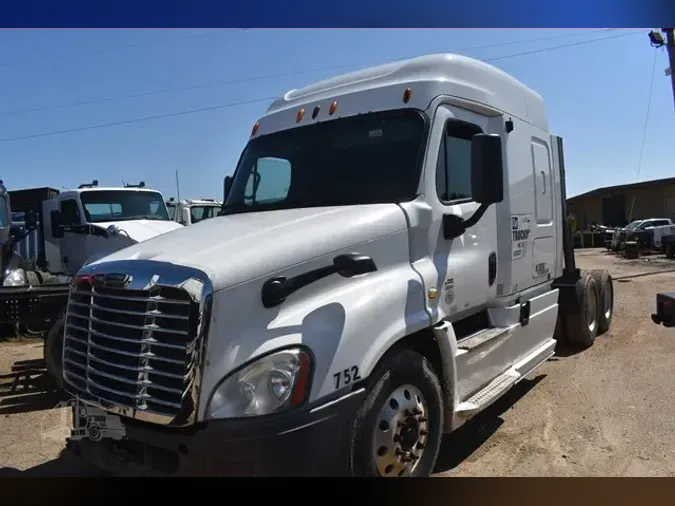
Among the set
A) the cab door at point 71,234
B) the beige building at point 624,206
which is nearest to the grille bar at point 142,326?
the cab door at point 71,234

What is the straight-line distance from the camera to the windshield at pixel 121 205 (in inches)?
371

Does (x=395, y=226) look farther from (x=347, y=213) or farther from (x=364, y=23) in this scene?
(x=364, y=23)

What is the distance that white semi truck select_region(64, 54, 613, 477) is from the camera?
2510 millimetres

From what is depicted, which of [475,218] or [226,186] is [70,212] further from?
[475,218]

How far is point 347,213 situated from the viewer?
3326 millimetres

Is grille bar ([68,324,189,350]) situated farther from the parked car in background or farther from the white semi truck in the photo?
the parked car in background

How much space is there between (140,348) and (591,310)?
6.42m

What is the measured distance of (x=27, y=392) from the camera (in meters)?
5.91

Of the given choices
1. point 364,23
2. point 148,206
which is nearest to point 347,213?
point 364,23

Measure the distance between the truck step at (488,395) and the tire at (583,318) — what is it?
2.70 m

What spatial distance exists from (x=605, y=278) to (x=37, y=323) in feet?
25.3

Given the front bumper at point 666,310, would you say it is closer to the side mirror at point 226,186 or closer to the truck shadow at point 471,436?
the truck shadow at point 471,436

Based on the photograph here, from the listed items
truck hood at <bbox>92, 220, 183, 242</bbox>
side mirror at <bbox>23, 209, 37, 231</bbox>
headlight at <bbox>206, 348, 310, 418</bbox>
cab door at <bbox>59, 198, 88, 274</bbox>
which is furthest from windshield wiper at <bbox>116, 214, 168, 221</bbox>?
headlight at <bbox>206, 348, 310, 418</bbox>

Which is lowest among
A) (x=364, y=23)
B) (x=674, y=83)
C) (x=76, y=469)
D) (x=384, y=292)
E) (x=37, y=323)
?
(x=76, y=469)
